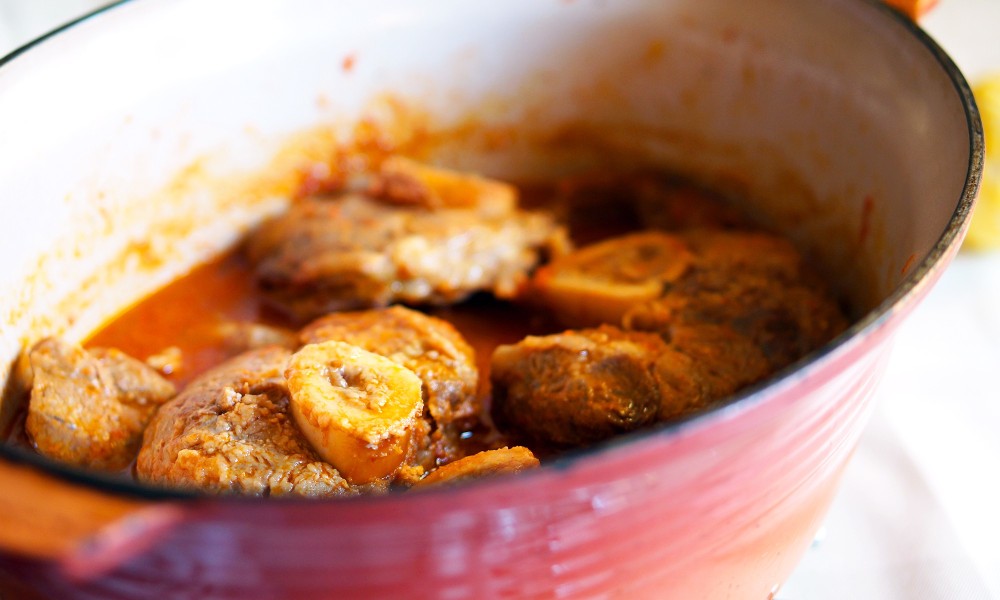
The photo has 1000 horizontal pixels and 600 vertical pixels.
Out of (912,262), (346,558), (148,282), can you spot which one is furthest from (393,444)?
(148,282)

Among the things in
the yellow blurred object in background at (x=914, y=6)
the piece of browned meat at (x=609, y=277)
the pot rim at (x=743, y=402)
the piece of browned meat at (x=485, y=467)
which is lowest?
the piece of browned meat at (x=609, y=277)

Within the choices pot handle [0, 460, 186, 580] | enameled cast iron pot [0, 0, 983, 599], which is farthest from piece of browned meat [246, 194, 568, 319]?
pot handle [0, 460, 186, 580]

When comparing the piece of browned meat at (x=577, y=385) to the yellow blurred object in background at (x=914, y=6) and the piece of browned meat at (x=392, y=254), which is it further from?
the yellow blurred object in background at (x=914, y=6)

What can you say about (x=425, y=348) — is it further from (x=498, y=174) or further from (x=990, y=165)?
(x=990, y=165)

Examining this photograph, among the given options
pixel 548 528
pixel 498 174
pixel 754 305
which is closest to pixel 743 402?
pixel 548 528

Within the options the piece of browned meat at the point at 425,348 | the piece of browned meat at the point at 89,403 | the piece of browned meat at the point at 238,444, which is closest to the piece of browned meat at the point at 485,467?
the piece of browned meat at the point at 238,444

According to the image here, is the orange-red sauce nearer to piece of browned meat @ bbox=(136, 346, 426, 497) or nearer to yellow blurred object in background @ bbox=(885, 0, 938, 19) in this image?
piece of browned meat @ bbox=(136, 346, 426, 497)

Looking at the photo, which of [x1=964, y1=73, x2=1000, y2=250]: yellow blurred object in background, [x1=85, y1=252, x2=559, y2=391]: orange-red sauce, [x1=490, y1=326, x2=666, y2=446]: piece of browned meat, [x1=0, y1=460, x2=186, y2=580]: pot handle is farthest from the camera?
[x1=964, y1=73, x2=1000, y2=250]: yellow blurred object in background
